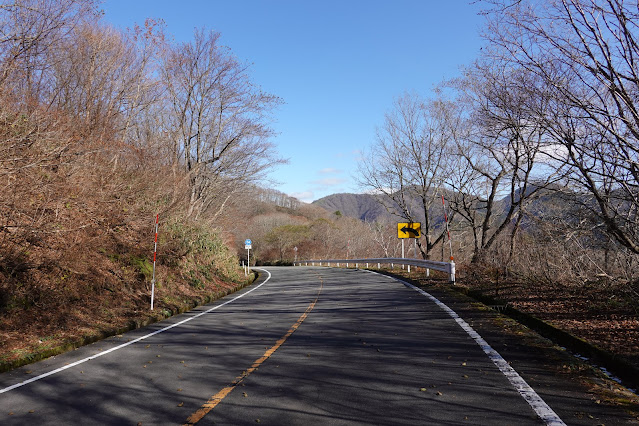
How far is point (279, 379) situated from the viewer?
17.5ft

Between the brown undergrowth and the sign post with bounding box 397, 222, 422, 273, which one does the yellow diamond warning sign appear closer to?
the sign post with bounding box 397, 222, 422, 273

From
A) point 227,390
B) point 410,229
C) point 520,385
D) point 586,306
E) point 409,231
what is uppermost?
point 410,229

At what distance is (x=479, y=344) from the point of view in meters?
6.80

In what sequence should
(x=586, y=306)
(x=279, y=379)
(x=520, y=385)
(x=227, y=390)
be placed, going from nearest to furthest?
(x=520, y=385), (x=227, y=390), (x=279, y=379), (x=586, y=306)

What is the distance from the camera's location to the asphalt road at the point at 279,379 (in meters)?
4.21

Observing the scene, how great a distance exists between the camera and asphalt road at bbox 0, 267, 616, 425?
4215mm

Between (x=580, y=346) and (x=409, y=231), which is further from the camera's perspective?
(x=409, y=231)

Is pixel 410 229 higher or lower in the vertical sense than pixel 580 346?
higher

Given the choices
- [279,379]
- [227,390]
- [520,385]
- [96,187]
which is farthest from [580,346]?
[96,187]

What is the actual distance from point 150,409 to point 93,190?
1048 cm

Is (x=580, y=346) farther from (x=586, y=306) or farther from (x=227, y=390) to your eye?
(x=227, y=390)

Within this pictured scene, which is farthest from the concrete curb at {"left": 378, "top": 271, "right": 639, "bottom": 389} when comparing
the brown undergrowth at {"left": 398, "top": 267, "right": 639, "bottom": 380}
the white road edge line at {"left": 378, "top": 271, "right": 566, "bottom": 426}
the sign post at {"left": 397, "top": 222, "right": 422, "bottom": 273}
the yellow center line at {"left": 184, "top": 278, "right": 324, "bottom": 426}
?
the sign post at {"left": 397, "top": 222, "right": 422, "bottom": 273}

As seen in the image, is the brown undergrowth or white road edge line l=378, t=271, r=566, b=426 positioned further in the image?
the brown undergrowth

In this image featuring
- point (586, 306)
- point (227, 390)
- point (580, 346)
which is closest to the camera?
point (227, 390)
